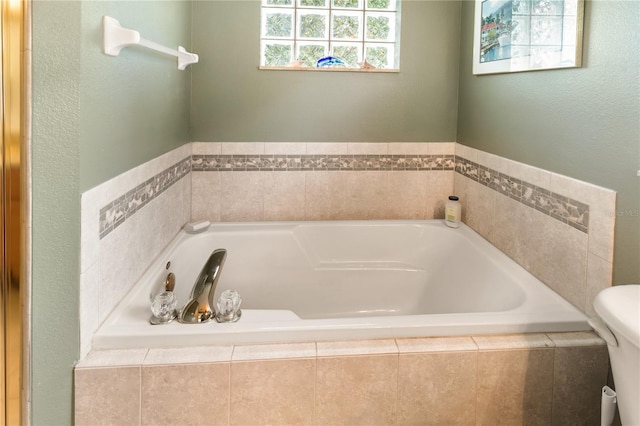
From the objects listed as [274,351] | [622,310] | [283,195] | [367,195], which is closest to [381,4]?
[367,195]

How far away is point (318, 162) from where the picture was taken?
2.98 meters

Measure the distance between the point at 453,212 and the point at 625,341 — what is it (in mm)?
1745

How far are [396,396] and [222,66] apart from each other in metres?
2.03

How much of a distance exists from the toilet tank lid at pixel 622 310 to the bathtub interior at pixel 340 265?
4.23 feet

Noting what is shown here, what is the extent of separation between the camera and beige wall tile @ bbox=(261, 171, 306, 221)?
2.96 meters

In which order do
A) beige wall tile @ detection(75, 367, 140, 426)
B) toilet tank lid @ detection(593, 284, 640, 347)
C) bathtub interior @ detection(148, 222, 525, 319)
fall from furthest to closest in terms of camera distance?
bathtub interior @ detection(148, 222, 525, 319), beige wall tile @ detection(75, 367, 140, 426), toilet tank lid @ detection(593, 284, 640, 347)

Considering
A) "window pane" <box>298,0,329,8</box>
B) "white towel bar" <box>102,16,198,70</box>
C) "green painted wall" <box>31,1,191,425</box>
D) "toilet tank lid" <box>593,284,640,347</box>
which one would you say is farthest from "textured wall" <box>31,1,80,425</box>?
"window pane" <box>298,0,329,8</box>

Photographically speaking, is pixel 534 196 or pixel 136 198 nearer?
pixel 136 198

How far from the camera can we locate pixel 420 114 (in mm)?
3023

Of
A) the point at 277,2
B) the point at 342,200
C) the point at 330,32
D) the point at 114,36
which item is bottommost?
the point at 342,200

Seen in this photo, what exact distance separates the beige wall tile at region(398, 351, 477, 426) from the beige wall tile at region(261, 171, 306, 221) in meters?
1.56

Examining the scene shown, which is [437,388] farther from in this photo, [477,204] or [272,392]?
[477,204]

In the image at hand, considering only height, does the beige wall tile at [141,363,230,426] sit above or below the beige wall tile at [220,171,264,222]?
below

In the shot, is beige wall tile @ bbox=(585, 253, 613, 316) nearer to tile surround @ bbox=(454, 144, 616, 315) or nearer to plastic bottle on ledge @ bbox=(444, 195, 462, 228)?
tile surround @ bbox=(454, 144, 616, 315)
